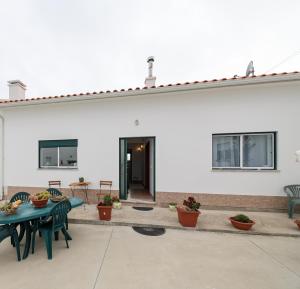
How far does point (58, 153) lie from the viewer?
20.4 feet

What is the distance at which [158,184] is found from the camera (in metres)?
5.44

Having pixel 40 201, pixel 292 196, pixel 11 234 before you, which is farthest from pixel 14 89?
pixel 292 196

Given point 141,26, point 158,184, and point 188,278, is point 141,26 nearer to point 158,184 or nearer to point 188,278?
point 158,184

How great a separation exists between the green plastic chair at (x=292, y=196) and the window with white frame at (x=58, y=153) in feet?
23.7

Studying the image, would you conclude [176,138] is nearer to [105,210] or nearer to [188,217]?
[188,217]

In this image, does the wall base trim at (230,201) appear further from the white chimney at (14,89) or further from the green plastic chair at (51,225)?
the white chimney at (14,89)

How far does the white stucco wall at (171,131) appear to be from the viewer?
190 inches

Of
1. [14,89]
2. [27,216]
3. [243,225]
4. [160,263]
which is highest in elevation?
[14,89]

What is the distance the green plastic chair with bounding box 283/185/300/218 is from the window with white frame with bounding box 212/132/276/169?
0.72 m

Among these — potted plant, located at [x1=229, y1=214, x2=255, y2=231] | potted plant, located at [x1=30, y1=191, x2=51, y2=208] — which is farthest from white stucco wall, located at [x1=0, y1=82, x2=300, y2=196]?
potted plant, located at [x1=30, y1=191, x2=51, y2=208]

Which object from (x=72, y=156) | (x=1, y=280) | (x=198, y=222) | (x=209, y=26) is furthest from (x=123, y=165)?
(x=209, y=26)

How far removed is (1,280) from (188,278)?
2.79m

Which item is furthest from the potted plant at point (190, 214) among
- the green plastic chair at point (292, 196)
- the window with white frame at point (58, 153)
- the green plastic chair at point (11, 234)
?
the window with white frame at point (58, 153)

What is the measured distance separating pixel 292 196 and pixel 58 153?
8.14 m
